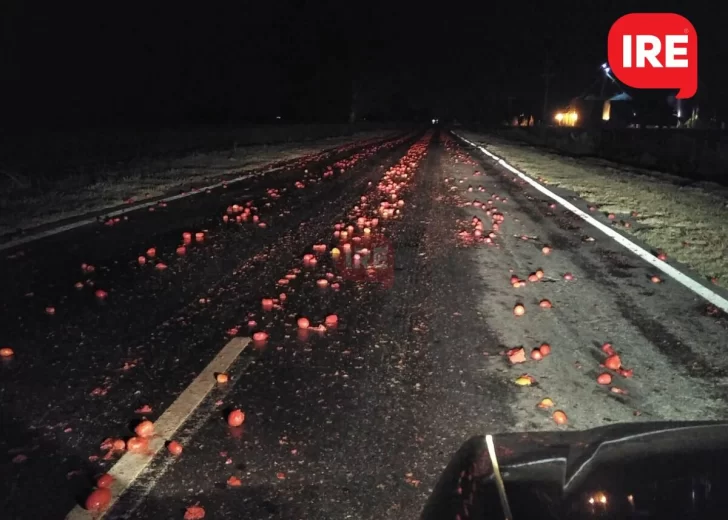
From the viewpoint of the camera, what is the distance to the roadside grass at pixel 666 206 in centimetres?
935

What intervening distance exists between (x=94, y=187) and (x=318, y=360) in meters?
12.7

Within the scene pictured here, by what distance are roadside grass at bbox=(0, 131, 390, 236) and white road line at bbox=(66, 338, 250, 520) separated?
7.13 metres

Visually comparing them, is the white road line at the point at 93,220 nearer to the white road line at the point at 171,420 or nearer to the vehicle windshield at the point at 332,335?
the vehicle windshield at the point at 332,335

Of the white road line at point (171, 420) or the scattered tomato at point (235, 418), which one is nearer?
the white road line at point (171, 420)

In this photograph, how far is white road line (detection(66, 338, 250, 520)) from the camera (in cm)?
352

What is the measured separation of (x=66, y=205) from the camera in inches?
529

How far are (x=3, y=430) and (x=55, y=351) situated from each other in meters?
1.43

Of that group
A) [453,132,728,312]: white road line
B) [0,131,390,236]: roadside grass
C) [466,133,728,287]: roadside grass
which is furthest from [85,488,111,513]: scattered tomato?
[0,131,390,236]: roadside grass

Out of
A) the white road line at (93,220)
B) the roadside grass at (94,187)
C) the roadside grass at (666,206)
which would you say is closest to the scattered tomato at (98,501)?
the roadside grass at (666,206)

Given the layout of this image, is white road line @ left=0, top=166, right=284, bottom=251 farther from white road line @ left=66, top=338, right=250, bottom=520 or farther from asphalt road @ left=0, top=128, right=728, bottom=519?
white road line @ left=66, top=338, right=250, bottom=520

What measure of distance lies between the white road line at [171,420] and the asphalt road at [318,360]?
62 mm

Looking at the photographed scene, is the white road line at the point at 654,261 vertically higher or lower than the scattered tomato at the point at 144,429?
higher

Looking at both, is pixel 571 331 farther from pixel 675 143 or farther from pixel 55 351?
pixel 675 143

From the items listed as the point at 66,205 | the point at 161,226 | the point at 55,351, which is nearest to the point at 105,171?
the point at 66,205
